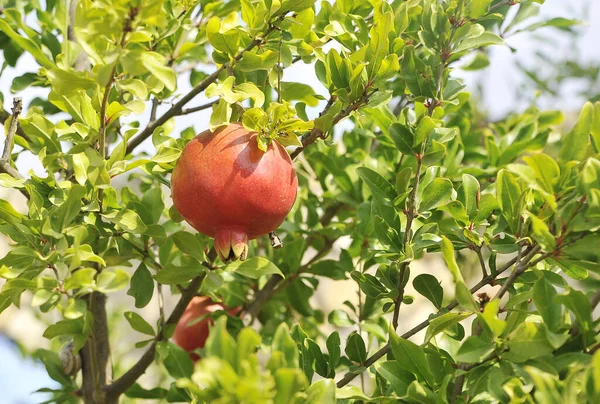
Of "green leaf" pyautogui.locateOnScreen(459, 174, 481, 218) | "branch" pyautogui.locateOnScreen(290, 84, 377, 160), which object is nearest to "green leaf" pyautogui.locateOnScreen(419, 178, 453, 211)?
"green leaf" pyautogui.locateOnScreen(459, 174, 481, 218)

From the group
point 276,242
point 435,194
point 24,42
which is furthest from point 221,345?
point 24,42

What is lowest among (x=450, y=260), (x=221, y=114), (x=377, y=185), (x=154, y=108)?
(x=450, y=260)

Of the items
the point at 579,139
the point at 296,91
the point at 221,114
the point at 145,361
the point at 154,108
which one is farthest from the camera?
the point at 154,108

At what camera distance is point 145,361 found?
1104mm

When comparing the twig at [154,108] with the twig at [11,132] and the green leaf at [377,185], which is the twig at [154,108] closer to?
the twig at [11,132]

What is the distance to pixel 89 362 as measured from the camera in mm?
1208

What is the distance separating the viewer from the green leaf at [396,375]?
777 millimetres

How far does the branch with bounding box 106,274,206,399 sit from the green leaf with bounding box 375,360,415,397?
0.34 meters

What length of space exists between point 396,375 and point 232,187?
0.89ft

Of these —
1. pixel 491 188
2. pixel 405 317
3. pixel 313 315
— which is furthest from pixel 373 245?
pixel 405 317

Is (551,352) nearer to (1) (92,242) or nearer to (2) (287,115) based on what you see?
(2) (287,115)

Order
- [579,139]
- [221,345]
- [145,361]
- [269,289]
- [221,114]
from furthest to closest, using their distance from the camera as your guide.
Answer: [269,289], [145,361], [221,114], [579,139], [221,345]

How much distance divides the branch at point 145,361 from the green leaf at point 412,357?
36 centimetres

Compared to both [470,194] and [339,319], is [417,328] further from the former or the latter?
[339,319]
